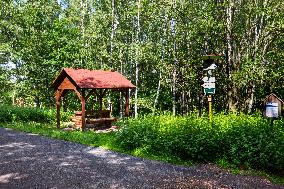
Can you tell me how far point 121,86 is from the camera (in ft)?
66.7

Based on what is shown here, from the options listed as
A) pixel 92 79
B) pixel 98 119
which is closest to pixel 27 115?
pixel 98 119

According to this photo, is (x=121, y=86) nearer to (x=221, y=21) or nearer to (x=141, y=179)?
(x=221, y=21)

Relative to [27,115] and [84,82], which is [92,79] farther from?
[27,115]

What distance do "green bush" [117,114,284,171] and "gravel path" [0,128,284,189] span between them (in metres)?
0.77

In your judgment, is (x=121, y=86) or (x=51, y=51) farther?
(x=51, y=51)

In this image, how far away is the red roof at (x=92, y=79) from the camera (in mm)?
18562

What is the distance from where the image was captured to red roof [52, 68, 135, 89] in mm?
18562

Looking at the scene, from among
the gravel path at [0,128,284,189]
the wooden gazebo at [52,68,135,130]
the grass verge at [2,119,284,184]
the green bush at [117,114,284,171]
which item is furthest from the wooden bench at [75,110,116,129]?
the green bush at [117,114,284,171]

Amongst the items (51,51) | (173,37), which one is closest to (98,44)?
A: (51,51)

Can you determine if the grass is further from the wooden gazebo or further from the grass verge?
the wooden gazebo

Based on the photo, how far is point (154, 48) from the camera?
29516 mm

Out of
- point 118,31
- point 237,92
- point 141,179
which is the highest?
point 118,31

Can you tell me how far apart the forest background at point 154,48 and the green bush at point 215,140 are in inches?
248

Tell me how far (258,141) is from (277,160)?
0.76 m
